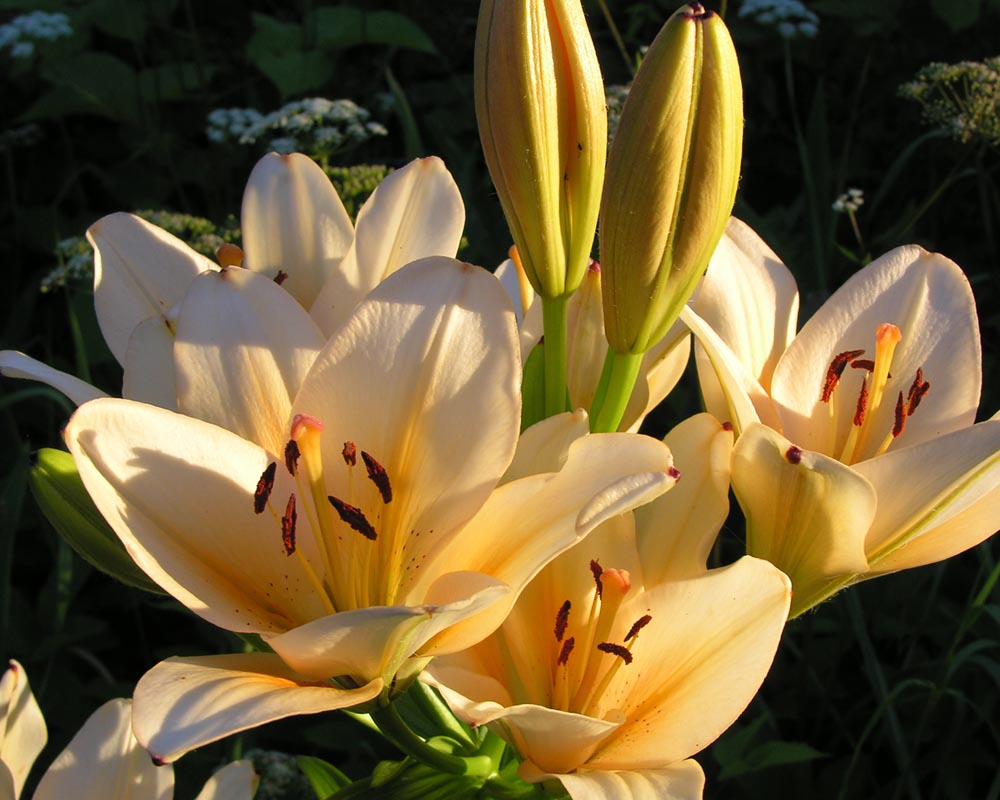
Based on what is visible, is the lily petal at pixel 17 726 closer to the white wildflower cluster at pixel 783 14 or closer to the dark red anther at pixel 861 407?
the dark red anther at pixel 861 407

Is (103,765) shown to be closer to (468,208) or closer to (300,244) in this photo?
(300,244)

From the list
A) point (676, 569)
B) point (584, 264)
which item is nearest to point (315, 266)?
point (584, 264)

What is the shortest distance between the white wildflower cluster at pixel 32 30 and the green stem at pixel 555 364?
1.48 m

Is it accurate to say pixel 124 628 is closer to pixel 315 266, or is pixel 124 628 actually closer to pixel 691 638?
pixel 315 266

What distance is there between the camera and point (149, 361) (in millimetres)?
643

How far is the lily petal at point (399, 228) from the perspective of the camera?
27.4 inches

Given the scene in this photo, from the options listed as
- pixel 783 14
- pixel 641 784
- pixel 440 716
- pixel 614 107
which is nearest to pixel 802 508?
pixel 641 784

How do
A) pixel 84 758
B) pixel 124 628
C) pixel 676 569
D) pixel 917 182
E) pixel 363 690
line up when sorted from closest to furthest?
1. pixel 363 690
2. pixel 676 569
3. pixel 84 758
4. pixel 124 628
5. pixel 917 182

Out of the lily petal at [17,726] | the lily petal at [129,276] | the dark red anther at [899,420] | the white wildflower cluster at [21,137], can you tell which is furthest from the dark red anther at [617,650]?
the white wildflower cluster at [21,137]

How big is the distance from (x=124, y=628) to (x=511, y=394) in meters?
1.30

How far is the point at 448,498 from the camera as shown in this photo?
59 centimetres

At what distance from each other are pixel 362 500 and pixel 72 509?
16cm

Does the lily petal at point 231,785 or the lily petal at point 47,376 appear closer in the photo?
the lily petal at point 47,376

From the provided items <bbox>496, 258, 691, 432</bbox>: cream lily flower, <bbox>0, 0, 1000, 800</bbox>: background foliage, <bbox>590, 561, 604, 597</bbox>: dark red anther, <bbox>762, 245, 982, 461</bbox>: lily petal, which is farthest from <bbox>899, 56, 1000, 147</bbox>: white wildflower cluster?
<bbox>590, 561, 604, 597</bbox>: dark red anther
